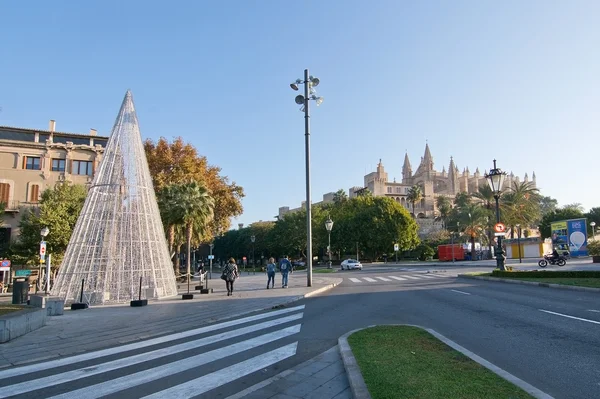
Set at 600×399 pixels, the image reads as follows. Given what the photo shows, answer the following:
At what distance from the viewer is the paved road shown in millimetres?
5027

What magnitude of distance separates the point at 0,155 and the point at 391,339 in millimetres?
51093

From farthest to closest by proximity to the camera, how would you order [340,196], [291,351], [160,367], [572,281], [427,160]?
1. [427,160]
2. [340,196]
3. [572,281]
4. [291,351]
5. [160,367]

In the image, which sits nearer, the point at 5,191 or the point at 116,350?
the point at 116,350

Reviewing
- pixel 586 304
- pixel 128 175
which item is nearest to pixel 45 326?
pixel 128 175

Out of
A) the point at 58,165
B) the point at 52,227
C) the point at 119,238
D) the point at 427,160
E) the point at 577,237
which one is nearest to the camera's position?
the point at 119,238

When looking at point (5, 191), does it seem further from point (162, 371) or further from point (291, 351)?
point (291, 351)

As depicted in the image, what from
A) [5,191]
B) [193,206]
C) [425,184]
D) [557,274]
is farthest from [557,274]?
[425,184]

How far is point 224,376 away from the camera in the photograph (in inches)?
217

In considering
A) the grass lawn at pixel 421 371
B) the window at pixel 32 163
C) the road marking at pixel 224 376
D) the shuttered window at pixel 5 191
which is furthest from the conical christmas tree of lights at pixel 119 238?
the window at pixel 32 163

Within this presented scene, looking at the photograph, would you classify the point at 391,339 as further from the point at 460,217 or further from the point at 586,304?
the point at 460,217

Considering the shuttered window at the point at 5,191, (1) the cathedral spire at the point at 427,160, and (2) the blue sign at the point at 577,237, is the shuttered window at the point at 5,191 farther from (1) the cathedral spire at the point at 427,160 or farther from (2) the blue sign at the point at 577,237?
(1) the cathedral spire at the point at 427,160

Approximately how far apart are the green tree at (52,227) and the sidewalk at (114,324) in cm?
2268

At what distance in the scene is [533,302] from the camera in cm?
1166

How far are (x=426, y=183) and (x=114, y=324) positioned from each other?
457 feet
